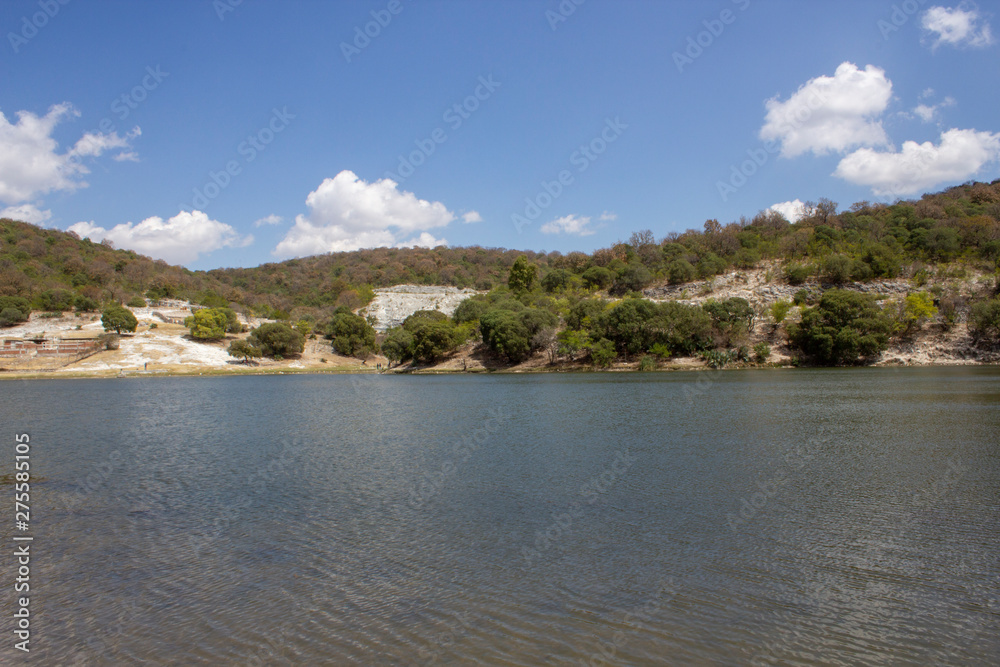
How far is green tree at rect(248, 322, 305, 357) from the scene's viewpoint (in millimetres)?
81688

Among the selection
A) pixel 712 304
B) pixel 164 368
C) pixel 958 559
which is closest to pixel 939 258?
pixel 712 304

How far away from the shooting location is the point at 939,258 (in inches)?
2997

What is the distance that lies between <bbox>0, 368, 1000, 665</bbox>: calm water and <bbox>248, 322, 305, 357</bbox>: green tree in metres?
62.3

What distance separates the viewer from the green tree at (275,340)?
268 feet

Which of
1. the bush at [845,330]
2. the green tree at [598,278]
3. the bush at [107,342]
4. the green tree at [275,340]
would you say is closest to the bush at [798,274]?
the bush at [845,330]

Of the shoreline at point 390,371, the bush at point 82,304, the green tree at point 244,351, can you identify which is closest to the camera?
the shoreline at point 390,371

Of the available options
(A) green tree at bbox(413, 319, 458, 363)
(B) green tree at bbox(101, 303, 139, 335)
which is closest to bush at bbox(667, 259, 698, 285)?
(A) green tree at bbox(413, 319, 458, 363)

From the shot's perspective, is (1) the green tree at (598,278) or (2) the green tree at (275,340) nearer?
(2) the green tree at (275,340)

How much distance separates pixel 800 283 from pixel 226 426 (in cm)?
7839

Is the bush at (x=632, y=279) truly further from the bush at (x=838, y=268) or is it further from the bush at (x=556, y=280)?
the bush at (x=838, y=268)

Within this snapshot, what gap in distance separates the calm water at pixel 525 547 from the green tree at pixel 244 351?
5969cm

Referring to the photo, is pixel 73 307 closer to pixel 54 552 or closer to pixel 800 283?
pixel 54 552

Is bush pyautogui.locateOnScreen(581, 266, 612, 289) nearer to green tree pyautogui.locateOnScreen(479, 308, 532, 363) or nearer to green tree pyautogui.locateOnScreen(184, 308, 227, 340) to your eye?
green tree pyautogui.locateOnScreen(479, 308, 532, 363)

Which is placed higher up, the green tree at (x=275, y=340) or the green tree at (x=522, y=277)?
the green tree at (x=522, y=277)
